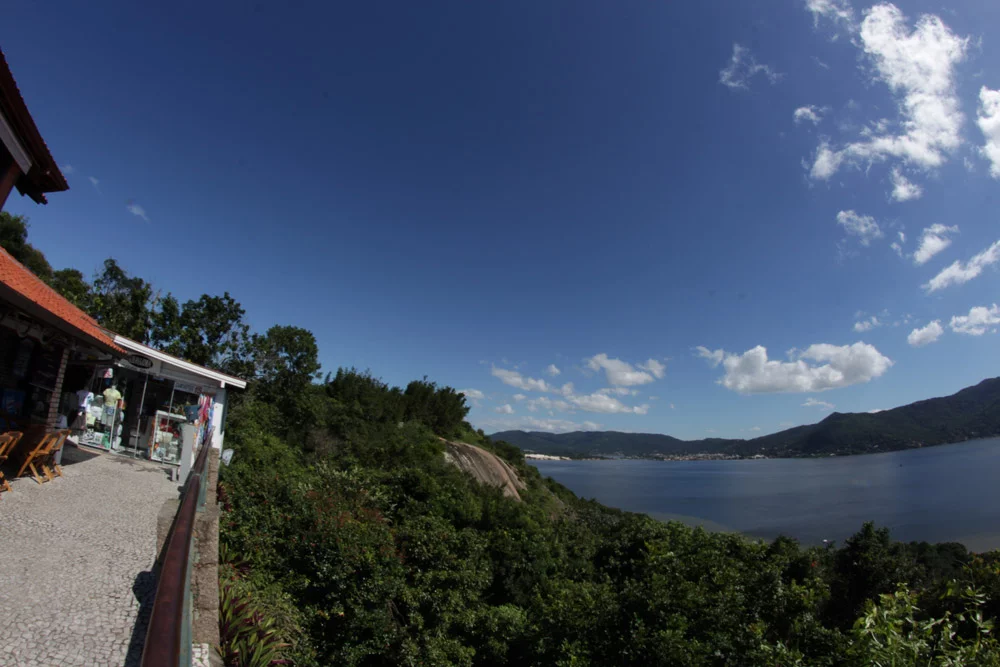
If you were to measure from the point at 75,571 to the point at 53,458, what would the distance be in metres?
5.38

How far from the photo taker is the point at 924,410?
19762 cm

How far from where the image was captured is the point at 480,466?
31234 millimetres

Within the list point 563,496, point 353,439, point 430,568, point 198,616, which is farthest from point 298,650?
point 563,496

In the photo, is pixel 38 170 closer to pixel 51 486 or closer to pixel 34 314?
pixel 34 314

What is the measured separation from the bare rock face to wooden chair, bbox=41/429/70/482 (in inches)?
795

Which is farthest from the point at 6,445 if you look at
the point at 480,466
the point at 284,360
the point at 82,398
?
the point at 480,466

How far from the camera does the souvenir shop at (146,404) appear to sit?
12.4 m

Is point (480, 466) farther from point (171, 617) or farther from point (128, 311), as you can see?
point (171, 617)

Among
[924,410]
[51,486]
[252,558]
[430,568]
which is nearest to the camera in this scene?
[51,486]

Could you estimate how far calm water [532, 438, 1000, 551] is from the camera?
60.2 metres

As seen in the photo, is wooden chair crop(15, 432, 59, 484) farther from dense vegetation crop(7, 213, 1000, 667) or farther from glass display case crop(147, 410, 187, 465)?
glass display case crop(147, 410, 187, 465)

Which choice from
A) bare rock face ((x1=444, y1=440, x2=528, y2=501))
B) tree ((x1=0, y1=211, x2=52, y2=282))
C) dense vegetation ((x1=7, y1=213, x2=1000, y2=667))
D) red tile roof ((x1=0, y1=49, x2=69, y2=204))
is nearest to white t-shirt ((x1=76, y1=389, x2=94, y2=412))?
dense vegetation ((x1=7, y1=213, x2=1000, y2=667))

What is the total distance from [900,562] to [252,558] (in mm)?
29625

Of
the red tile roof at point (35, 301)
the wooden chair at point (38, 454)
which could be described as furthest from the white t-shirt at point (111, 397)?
the wooden chair at point (38, 454)
